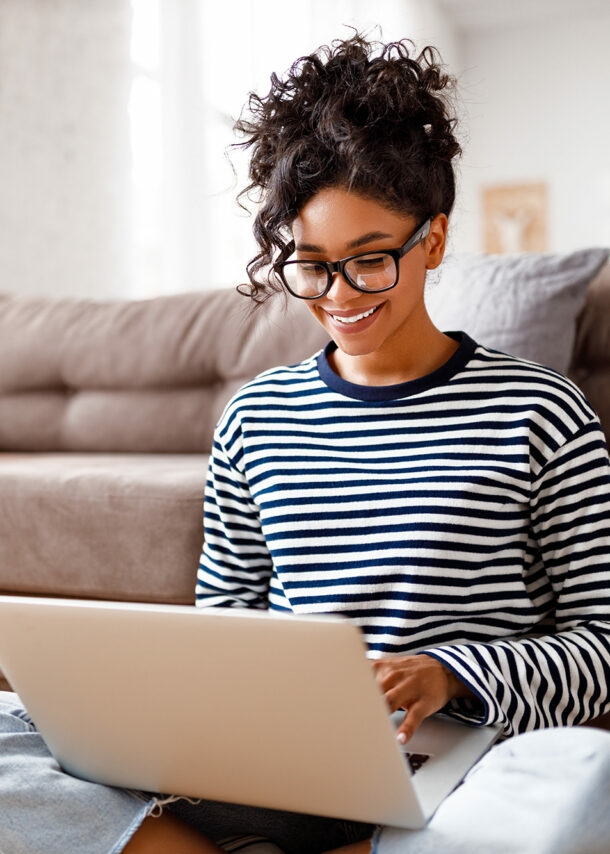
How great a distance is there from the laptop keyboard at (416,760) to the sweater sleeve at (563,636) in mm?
63

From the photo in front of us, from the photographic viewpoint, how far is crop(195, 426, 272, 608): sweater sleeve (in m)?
1.08

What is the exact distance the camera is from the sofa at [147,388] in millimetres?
1379

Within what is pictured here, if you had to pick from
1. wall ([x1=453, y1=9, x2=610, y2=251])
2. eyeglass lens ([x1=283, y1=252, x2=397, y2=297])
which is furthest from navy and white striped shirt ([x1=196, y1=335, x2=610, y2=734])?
wall ([x1=453, y1=9, x2=610, y2=251])

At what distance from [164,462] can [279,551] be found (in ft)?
2.39

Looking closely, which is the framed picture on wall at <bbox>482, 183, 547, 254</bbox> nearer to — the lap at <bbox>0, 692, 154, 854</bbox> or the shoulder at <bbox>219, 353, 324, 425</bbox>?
the shoulder at <bbox>219, 353, 324, 425</bbox>

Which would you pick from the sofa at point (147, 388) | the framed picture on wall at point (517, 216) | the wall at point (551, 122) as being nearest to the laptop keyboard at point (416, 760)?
the sofa at point (147, 388)

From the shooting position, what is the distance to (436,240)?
983mm

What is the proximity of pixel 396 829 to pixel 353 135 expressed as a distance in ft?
1.94

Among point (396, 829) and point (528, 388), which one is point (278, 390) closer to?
point (528, 388)

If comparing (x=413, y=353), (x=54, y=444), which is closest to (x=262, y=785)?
(x=413, y=353)

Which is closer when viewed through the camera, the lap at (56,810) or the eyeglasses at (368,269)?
the lap at (56,810)

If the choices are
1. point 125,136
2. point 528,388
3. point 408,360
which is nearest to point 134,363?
point 408,360

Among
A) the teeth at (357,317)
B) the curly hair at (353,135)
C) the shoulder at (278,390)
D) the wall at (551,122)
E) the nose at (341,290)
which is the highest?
the wall at (551,122)

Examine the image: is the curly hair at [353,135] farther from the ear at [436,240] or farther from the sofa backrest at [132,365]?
the sofa backrest at [132,365]
